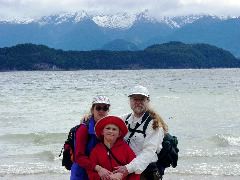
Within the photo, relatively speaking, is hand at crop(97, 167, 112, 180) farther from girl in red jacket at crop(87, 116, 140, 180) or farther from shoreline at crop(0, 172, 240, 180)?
shoreline at crop(0, 172, 240, 180)

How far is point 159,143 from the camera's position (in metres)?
5.79

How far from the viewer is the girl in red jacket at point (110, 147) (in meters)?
5.51

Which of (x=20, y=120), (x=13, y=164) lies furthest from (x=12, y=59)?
(x=13, y=164)

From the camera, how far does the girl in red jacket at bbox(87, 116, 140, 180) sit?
217 inches

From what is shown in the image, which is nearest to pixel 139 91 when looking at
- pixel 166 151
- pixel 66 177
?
pixel 166 151

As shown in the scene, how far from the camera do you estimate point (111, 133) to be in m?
5.50

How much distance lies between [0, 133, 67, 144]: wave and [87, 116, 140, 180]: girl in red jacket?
14.8 metres

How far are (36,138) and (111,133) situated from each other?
16.1m

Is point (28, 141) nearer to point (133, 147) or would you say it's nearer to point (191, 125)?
point (191, 125)

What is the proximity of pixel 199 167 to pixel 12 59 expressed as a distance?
185392 millimetres

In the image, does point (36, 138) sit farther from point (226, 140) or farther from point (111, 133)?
point (111, 133)

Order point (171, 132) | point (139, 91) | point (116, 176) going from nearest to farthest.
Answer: point (116, 176) → point (139, 91) → point (171, 132)

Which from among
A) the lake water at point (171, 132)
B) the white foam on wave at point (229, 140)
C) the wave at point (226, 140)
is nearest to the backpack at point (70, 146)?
the lake water at point (171, 132)

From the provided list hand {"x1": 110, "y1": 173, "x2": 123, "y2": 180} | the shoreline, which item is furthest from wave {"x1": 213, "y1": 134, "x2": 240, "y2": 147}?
hand {"x1": 110, "y1": 173, "x2": 123, "y2": 180}
